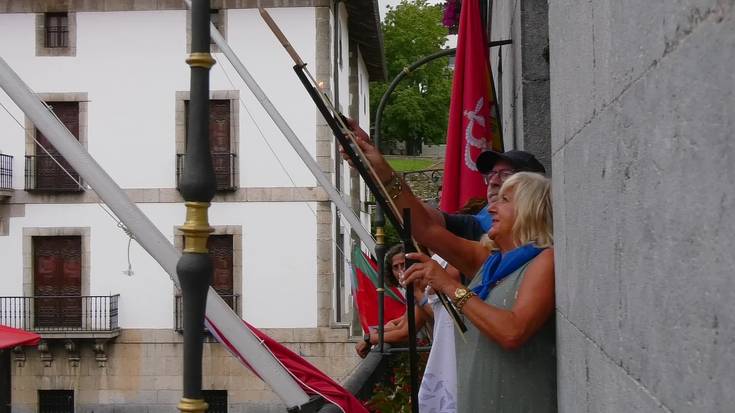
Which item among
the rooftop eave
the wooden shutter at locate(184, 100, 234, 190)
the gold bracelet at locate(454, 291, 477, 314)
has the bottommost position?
the gold bracelet at locate(454, 291, 477, 314)

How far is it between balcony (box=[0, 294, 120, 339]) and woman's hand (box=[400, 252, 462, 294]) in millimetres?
17830

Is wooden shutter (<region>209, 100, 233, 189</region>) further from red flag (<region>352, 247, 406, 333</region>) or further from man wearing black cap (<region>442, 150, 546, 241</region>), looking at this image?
man wearing black cap (<region>442, 150, 546, 241</region>)

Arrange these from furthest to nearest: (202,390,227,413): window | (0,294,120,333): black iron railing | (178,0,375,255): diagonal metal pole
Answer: (0,294,120,333): black iron railing → (202,390,227,413): window → (178,0,375,255): diagonal metal pole

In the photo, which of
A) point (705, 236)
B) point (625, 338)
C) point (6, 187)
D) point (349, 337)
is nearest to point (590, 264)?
point (625, 338)

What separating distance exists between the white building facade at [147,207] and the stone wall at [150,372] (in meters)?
0.03

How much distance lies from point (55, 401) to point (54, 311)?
75.1 inches

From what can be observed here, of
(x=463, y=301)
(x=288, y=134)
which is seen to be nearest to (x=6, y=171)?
(x=288, y=134)

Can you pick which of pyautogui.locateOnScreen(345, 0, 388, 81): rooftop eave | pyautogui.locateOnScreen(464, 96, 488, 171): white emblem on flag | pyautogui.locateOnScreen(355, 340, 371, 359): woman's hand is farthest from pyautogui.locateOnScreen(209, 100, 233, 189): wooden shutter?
pyautogui.locateOnScreen(464, 96, 488, 171): white emblem on flag

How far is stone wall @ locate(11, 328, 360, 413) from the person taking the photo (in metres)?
19.5

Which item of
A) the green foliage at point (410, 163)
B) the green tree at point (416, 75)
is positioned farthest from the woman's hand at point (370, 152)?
the green foliage at point (410, 163)

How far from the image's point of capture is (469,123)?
202 inches

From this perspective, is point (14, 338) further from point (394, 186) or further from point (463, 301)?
point (463, 301)

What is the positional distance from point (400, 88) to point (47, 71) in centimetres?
3048

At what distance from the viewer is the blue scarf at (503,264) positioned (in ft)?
9.09
